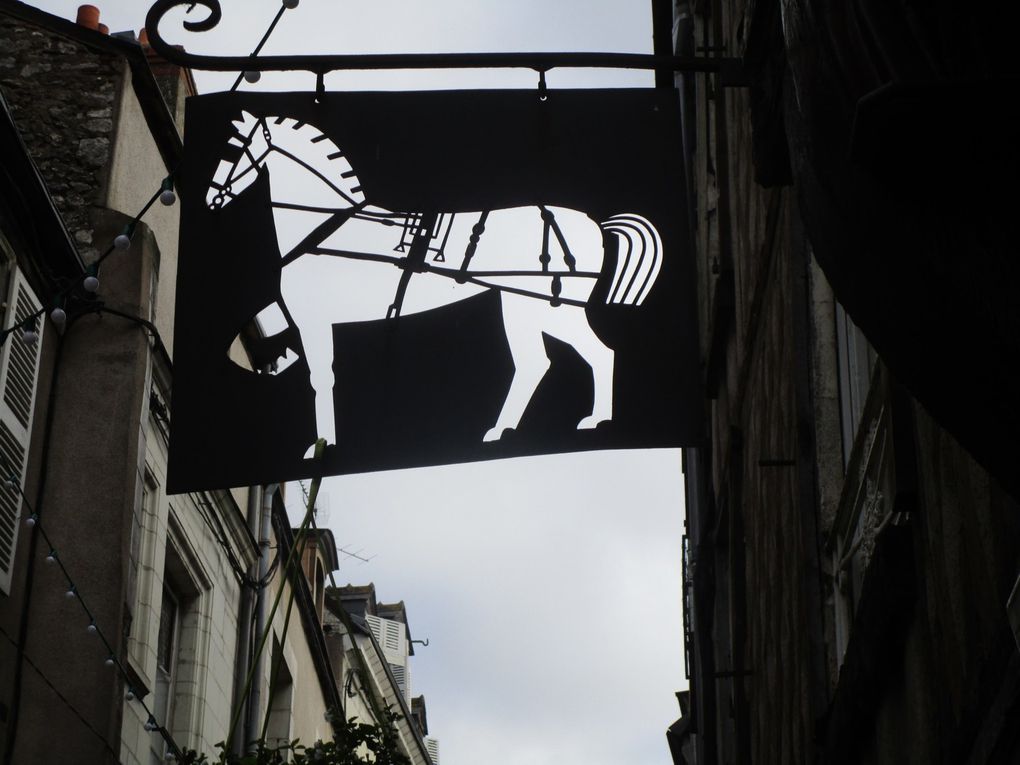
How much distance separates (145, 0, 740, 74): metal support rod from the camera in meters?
4.64

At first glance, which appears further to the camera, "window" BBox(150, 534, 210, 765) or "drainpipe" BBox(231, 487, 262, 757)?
"drainpipe" BBox(231, 487, 262, 757)

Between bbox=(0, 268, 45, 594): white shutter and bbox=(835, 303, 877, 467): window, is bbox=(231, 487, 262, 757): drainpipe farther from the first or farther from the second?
bbox=(835, 303, 877, 467): window

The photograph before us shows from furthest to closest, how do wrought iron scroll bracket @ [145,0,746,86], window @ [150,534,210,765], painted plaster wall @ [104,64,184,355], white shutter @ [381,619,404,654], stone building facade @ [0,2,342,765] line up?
white shutter @ [381,619,404,654] < window @ [150,534,210,765] < painted plaster wall @ [104,64,184,355] < stone building facade @ [0,2,342,765] < wrought iron scroll bracket @ [145,0,746,86]

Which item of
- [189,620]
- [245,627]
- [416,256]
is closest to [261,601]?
[245,627]

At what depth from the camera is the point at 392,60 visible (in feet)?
15.6

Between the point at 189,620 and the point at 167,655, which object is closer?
the point at 167,655

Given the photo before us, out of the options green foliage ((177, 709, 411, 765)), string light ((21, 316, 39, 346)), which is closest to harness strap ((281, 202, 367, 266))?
string light ((21, 316, 39, 346))

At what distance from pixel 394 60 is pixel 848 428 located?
168 centimetres

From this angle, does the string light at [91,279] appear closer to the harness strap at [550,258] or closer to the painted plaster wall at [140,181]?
the harness strap at [550,258]

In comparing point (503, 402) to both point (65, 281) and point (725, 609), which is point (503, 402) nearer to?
point (725, 609)

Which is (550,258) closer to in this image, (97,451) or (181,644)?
(97,451)

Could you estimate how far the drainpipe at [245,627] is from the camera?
45.4 ft

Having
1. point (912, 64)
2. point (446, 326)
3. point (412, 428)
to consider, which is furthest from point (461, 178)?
point (912, 64)

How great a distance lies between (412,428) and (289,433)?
37cm
